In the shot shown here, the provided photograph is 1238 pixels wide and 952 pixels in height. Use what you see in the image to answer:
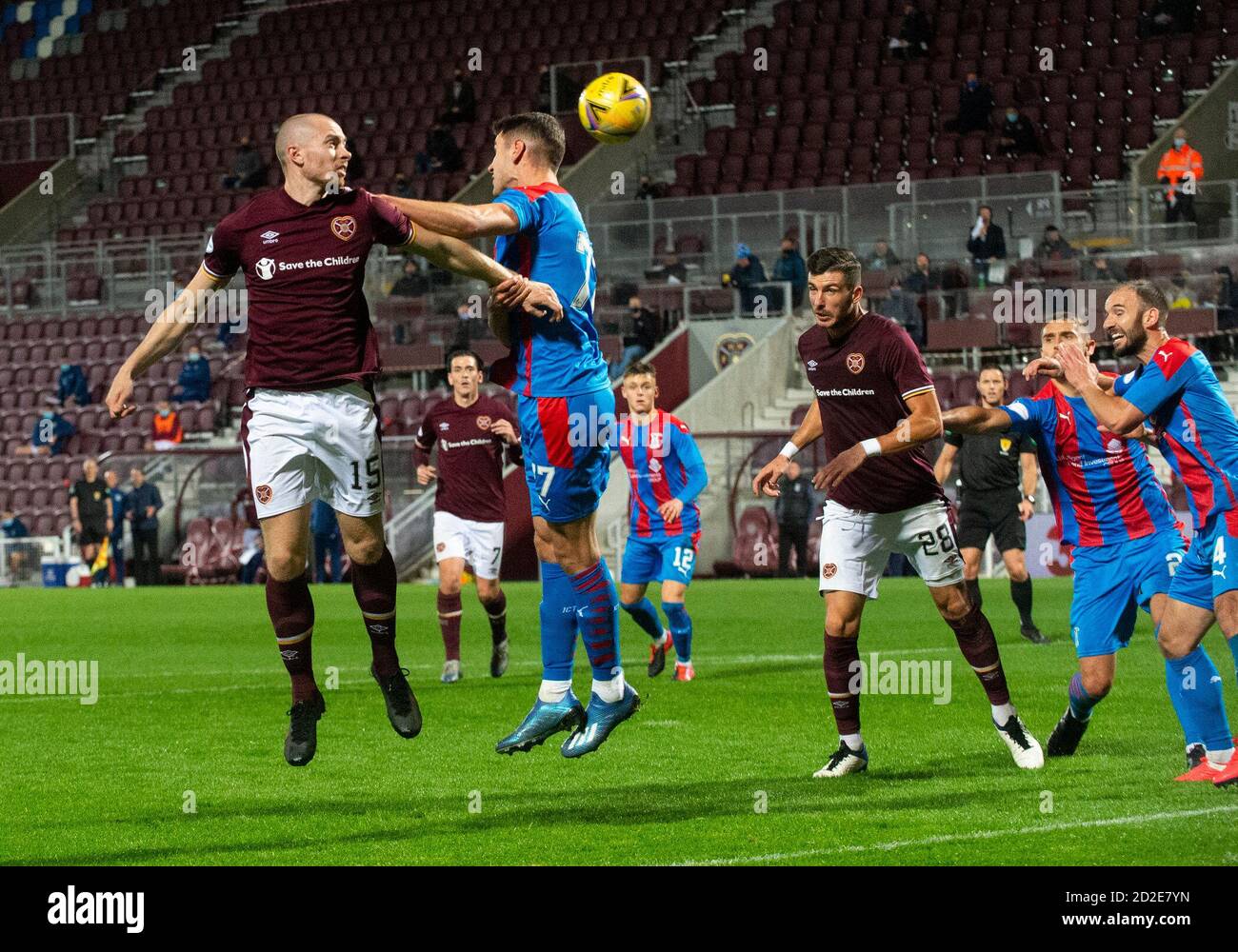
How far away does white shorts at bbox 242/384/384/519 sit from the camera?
23.9 ft

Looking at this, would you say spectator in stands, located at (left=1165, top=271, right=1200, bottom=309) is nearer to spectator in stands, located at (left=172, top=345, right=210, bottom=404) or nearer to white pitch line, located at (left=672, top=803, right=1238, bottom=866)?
spectator in stands, located at (left=172, top=345, right=210, bottom=404)

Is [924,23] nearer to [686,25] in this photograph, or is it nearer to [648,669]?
[686,25]

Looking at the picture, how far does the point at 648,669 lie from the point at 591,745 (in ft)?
18.7

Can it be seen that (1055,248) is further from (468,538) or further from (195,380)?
(195,380)

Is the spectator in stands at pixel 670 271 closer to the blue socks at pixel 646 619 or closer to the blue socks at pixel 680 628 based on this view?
the blue socks at pixel 646 619

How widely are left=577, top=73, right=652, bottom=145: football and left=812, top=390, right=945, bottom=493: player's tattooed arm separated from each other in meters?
2.14

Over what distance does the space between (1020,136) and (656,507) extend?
1660cm

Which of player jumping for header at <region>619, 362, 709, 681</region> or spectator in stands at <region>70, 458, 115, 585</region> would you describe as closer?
player jumping for header at <region>619, 362, 709, 681</region>

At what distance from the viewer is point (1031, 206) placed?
2539cm

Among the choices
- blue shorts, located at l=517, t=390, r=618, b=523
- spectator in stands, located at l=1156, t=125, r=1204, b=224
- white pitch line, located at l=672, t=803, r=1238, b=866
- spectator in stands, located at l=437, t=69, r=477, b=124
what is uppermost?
spectator in stands, located at l=437, t=69, r=477, b=124

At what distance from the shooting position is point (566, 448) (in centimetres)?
728

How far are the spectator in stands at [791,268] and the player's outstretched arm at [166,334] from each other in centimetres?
1909

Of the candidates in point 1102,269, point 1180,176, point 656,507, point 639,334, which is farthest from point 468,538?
point 1180,176

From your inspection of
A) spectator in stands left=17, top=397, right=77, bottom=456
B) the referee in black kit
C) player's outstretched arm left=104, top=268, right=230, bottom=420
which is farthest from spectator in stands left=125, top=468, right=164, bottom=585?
player's outstretched arm left=104, top=268, right=230, bottom=420
